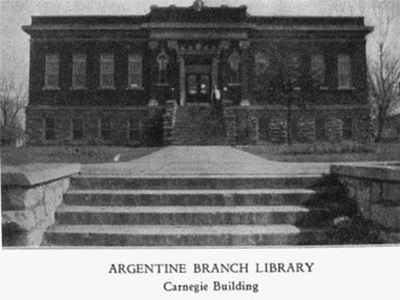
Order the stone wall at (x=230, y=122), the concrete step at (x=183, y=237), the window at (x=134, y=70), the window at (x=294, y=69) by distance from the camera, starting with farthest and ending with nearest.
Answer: the window at (x=134, y=70) → the window at (x=294, y=69) → the stone wall at (x=230, y=122) → the concrete step at (x=183, y=237)

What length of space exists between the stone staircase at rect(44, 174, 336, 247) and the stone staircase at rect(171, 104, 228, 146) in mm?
9035

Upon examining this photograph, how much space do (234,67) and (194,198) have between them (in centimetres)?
1379

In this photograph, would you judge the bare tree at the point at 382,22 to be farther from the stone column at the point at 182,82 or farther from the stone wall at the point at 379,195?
the stone column at the point at 182,82

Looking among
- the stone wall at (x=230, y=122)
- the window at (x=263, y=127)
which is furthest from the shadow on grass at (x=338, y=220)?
the window at (x=263, y=127)

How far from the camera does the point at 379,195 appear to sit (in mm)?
3080

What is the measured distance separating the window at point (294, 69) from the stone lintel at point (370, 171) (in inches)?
430

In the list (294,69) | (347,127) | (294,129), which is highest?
(294,69)

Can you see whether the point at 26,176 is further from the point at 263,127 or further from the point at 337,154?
the point at 263,127

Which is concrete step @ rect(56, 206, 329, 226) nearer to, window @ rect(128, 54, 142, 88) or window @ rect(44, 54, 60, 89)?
window @ rect(128, 54, 142, 88)

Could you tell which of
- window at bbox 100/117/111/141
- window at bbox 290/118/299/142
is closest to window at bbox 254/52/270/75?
window at bbox 290/118/299/142

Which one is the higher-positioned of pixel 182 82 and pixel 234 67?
pixel 234 67

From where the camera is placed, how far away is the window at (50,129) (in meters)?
15.8

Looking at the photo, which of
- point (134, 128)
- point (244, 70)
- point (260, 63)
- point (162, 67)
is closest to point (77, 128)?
point (134, 128)
